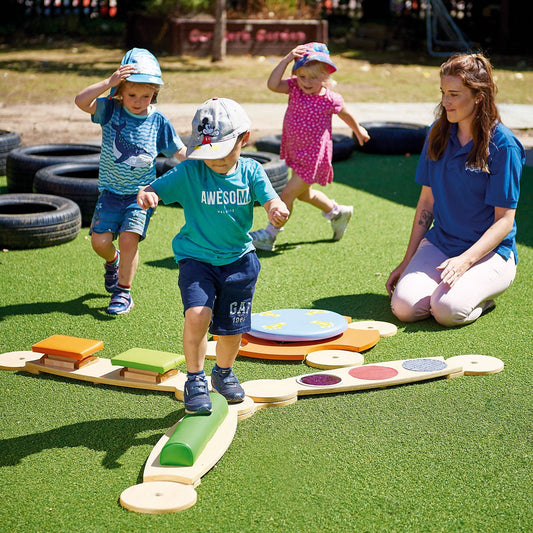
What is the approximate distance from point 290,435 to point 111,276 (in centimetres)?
225

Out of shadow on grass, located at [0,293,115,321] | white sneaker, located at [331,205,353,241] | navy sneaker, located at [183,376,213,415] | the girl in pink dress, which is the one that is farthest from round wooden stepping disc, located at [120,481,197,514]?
white sneaker, located at [331,205,353,241]

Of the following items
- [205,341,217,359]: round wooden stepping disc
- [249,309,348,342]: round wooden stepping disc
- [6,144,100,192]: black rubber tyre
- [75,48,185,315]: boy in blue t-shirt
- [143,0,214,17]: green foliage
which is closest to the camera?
[205,341,217,359]: round wooden stepping disc

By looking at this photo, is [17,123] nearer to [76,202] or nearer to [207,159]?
[76,202]

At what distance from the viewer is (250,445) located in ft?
10.9

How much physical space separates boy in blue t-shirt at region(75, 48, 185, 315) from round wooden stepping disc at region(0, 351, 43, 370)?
2.62ft

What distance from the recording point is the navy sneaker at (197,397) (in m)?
3.31

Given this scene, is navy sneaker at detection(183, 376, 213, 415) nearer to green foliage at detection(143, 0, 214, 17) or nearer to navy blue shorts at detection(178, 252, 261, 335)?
navy blue shorts at detection(178, 252, 261, 335)

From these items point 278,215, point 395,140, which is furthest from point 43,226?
point 395,140

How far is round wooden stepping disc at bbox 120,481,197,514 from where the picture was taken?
9.28 feet

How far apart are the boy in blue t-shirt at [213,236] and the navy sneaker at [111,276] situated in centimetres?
179

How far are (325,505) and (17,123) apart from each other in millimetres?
9692

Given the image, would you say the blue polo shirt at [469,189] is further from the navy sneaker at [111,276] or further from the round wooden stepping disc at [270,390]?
the navy sneaker at [111,276]

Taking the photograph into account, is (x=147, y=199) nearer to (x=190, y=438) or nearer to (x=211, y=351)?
(x=190, y=438)

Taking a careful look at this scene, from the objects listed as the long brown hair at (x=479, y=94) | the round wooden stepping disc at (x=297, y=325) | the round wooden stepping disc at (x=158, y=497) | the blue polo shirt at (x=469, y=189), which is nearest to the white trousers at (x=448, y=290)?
the blue polo shirt at (x=469, y=189)
